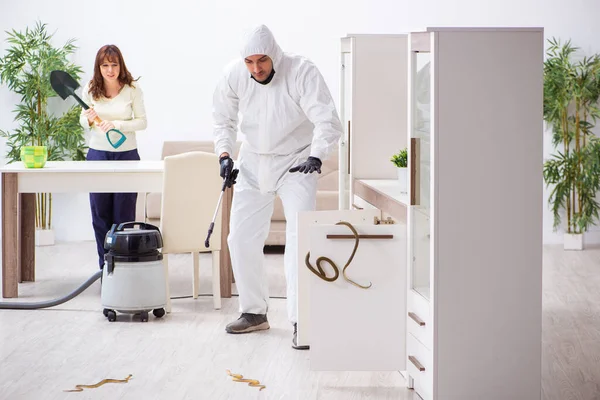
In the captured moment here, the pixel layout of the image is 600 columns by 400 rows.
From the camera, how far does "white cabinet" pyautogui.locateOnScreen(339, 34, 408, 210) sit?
4.31m

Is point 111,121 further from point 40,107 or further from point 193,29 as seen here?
point 193,29

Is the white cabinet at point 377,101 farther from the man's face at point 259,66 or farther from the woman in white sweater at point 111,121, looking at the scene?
the woman in white sweater at point 111,121

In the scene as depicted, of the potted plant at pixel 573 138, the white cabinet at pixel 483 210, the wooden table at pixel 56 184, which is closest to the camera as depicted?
the white cabinet at pixel 483 210

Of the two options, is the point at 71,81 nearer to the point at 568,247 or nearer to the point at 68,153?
the point at 68,153

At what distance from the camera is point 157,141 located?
8.03 m

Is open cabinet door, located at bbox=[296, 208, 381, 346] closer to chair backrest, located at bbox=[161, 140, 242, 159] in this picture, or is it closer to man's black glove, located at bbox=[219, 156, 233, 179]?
man's black glove, located at bbox=[219, 156, 233, 179]

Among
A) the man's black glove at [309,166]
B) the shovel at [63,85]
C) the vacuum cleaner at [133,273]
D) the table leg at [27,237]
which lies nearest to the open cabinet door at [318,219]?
the man's black glove at [309,166]

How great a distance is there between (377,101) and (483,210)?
Result: 136cm

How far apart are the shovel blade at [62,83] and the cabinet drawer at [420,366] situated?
3.28 metres

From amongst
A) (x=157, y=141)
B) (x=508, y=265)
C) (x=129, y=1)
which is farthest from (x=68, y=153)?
(x=508, y=265)

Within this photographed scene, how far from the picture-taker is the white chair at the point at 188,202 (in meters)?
4.95

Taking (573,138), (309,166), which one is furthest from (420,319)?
(573,138)

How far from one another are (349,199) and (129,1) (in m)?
4.04

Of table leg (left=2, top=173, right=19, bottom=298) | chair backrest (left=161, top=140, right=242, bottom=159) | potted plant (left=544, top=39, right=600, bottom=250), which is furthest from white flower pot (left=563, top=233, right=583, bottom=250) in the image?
table leg (left=2, top=173, right=19, bottom=298)
